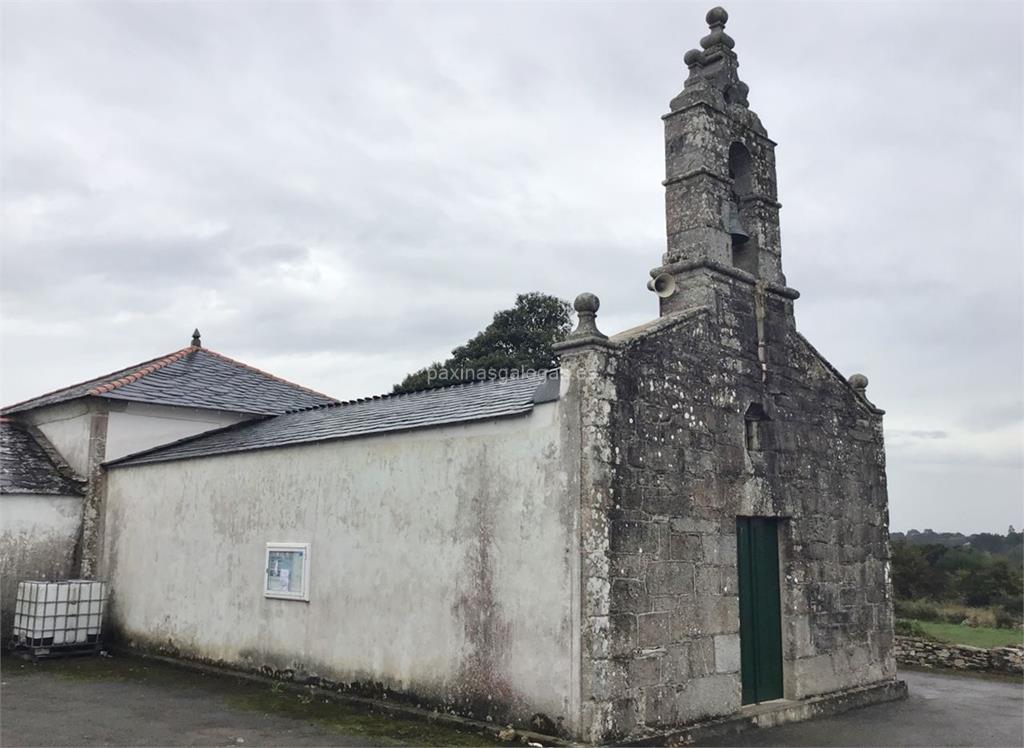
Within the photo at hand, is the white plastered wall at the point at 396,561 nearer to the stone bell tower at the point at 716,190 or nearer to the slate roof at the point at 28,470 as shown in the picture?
the slate roof at the point at 28,470

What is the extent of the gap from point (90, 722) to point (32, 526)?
6.65m

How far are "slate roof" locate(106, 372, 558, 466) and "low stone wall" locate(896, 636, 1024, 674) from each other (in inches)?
349

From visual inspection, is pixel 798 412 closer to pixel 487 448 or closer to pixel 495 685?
pixel 487 448

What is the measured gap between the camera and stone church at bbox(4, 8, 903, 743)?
845 cm

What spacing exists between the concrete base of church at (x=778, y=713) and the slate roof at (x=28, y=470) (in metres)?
11.1

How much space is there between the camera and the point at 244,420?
17000 millimetres

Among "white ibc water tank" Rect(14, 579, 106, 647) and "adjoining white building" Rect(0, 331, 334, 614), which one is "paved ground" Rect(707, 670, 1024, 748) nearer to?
"white ibc water tank" Rect(14, 579, 106, 647)

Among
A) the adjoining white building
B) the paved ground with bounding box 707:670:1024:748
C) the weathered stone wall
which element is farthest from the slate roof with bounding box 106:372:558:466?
the paved ground with bounding box 707:670:1024:748

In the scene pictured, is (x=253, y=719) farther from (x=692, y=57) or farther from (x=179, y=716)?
(x=692, y=57)

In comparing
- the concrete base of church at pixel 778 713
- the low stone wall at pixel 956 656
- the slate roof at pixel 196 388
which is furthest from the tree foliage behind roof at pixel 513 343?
Answer: the concrete base of church at pixel 778 713

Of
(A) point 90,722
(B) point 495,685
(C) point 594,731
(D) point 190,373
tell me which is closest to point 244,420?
(D) point 190,373

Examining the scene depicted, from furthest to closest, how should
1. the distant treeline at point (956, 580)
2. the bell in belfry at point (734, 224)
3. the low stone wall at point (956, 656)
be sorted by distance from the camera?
the distant treeline at point (956, 580) → the low stone wall at point (956, 656) → the bell in belfry at point (734, 224)

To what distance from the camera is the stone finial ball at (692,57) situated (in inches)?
444

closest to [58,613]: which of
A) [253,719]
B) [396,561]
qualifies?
[253,719]
